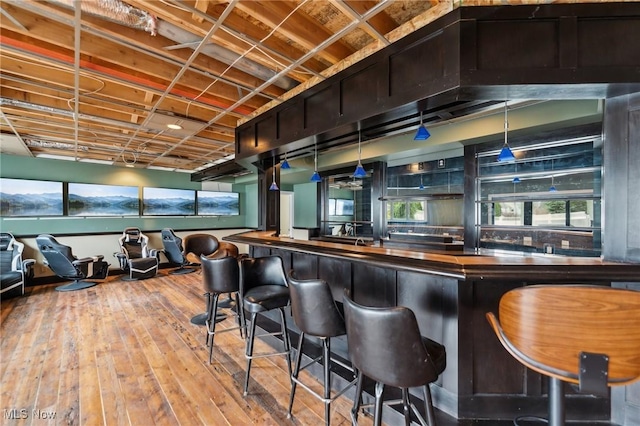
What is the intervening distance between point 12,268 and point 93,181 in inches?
94.1

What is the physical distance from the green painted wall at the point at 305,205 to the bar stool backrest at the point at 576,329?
6.80 m

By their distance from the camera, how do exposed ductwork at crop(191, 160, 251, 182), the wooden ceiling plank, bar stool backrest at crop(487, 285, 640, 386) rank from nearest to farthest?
bar stool backrest at crop(487, 285, 640, 386)
the wooden ceiling plank
exposed ductwork at crop(191, 160, 251, 182)

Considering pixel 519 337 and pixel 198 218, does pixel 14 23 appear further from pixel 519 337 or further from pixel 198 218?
pixel 198 218

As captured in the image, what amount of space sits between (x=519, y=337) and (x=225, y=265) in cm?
231

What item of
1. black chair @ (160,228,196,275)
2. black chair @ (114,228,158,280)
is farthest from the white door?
black chair @ (114,228,158,280)

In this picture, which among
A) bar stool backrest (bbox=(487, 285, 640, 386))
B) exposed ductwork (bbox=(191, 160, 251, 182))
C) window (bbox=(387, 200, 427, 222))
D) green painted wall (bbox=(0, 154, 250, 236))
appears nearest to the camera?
bar stool backrest (bbox=(487, 285, 640, 386))

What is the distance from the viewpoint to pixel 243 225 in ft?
29.5

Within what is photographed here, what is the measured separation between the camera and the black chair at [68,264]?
5043 millimetres

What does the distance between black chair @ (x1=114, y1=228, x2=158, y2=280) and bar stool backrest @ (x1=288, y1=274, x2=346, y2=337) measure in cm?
572

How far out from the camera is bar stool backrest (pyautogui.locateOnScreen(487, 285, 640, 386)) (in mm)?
1091

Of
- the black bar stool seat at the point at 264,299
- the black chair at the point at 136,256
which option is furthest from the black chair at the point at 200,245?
the black chair at the point at 136,256

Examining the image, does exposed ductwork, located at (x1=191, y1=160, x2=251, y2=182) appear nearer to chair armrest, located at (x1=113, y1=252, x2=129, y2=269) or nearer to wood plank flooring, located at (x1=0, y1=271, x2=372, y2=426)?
chair armrest, located at (x1=113, y1=252, x2=129, y2=269)

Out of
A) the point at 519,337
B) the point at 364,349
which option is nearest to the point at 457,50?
the point at 519,337

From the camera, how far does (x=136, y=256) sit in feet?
21.6
